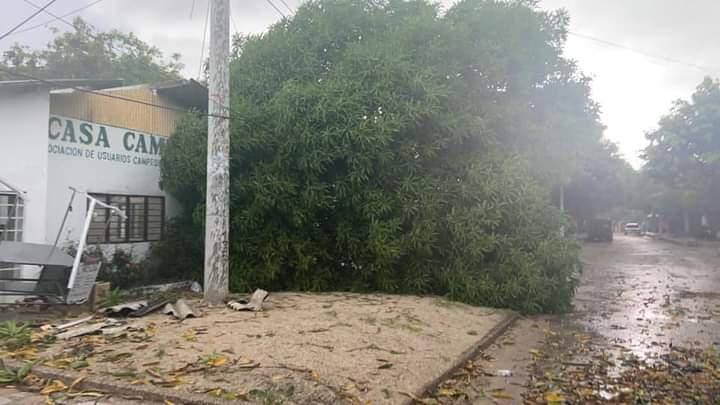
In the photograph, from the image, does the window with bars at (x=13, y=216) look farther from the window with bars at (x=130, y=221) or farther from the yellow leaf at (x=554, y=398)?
the yellow leaf at (x=554, y=398)

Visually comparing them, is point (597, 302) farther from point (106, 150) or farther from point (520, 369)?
point (106, 150)

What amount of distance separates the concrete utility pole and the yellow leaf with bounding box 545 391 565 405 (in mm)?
5089

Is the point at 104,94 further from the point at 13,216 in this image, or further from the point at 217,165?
the point at 217,165

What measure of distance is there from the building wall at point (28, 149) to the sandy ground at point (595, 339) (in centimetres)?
754

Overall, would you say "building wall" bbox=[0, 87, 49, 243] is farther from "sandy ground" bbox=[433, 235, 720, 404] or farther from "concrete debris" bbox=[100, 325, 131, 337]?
"sandy ground" bbox=[433, 235, 720, 404]

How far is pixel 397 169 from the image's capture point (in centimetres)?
1047

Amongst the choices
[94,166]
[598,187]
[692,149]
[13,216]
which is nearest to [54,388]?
[13,216]

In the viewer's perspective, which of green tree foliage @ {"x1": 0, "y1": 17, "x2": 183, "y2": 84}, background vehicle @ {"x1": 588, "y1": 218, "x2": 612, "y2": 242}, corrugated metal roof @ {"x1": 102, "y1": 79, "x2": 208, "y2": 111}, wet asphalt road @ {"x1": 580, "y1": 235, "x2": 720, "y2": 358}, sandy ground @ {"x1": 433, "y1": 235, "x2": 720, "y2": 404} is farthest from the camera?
background vehicle @ {"x1": 588, "y1": 218, "x2": 612, "y2": 242}

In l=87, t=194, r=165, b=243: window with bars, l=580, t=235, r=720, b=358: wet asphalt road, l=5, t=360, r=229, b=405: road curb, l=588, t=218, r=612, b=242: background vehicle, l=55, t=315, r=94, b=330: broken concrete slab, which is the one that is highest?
l=87, t=194, r=165, b=243: window with bars

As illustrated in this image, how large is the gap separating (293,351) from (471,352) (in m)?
2.24

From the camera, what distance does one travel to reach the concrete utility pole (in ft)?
28.6

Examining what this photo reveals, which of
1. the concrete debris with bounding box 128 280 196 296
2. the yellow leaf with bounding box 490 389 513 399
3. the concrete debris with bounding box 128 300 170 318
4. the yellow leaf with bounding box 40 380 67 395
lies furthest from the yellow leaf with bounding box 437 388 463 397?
the concrete debris with bounding box 128 280 196 296

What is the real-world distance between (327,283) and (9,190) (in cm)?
565

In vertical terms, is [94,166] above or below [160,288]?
above
